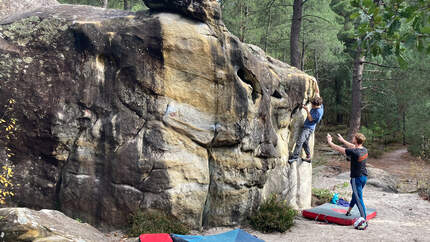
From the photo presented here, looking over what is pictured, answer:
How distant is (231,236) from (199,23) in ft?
13.5

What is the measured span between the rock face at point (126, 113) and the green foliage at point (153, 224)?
16 centimetres

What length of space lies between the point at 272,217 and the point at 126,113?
3615 mm

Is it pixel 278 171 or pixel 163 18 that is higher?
pixel 163 18

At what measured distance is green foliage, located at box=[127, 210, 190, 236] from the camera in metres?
6.22

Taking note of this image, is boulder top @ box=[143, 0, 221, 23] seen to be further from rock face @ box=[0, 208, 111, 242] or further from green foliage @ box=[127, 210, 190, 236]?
rock face @ box=[0, 208, 111, 242]

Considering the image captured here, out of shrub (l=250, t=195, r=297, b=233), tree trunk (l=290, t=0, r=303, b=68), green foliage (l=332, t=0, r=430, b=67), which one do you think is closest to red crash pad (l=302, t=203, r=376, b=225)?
shrub (l=250, t=195, r=297, b=233)

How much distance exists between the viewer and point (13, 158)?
670 centimetres

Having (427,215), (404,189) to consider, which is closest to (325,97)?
(404,189)

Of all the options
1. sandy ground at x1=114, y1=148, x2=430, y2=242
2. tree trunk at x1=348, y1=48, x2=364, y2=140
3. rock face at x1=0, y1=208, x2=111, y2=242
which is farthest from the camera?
tree trunk at x1=348, y1=48, x2=364, y2=140

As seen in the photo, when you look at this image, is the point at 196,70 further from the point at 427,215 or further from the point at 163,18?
the point at 427,215

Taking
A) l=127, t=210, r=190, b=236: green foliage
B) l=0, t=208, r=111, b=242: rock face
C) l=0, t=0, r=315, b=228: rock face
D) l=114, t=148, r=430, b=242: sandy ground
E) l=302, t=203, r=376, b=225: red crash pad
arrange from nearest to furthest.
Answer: l=0, t=208, r=111, b=242: rock face → l=127, t=210, r=190, b=236: green foliage → l=0, t=0, r=315, b=228: rock face → l=114, t=148, r=430, b=242: sandy ground → l=302, t=203, r=376, b=225: red crash pad

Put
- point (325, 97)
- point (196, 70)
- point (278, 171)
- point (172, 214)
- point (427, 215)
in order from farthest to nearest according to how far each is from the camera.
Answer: point (325, 97), point (427, 215), point (278, 171), point (196, 70), point (172, 214)

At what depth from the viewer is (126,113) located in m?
6.82

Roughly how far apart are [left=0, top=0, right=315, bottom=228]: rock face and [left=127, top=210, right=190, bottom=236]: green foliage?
16 centimetres
